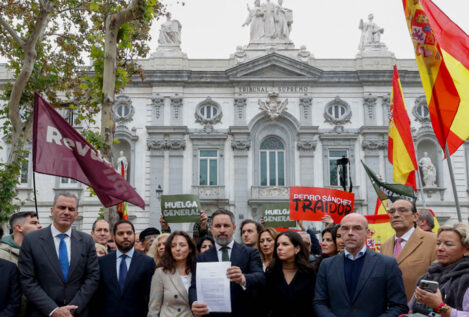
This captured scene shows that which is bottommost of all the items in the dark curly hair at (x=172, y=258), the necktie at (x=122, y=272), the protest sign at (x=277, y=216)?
the necktie at (x=122, y=272)

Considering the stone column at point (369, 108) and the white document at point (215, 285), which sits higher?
the stone column at point (369, 108)

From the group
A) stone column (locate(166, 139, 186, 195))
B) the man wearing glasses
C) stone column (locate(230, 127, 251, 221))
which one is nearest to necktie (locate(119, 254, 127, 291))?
the man wearing glasses

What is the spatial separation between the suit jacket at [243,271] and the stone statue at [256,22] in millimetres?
24598

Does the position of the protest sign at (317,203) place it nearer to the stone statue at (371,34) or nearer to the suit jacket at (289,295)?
the suit jacket at (289,295)

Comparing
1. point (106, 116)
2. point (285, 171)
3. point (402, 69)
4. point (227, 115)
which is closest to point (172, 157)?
point (227, 115)

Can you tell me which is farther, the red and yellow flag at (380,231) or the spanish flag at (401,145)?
the spanish flag at (401,145)

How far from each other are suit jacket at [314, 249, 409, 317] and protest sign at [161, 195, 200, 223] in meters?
5.99

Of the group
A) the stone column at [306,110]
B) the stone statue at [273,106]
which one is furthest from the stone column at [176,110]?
the stone column at [306,110]

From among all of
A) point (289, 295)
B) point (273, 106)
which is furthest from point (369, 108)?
point (289, 295)

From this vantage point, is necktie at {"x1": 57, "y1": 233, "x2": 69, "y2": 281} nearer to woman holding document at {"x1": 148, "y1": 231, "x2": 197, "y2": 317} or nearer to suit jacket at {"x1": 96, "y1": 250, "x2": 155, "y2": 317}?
suit jacket at {"x1": 96, "y1": 250, "x2": 155, "y2": 317}

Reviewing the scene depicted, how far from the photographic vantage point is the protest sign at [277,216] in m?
13.1

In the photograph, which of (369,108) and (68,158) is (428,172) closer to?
(369,108)

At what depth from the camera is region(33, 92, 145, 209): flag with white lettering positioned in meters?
6.66

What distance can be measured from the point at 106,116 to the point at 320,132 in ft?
59.7
